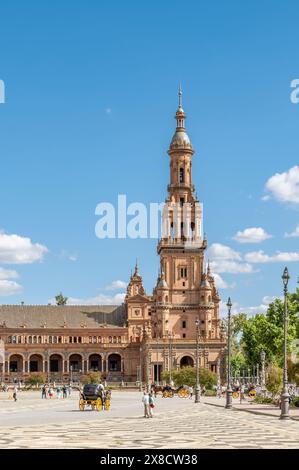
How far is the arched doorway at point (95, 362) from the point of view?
547 feet

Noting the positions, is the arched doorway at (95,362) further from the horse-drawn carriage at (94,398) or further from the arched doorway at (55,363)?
the horse-drawn carriage at (94,398)

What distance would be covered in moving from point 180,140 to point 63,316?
43.4 meters

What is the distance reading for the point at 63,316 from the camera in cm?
17038

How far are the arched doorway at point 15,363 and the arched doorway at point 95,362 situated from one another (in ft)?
43.8

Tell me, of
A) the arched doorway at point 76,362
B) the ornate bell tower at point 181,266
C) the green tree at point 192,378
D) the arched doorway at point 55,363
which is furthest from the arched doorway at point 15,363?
the green tree at point 192,378

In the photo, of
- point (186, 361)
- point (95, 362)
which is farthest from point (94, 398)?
point (95, 362)

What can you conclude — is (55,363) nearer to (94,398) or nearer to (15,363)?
(15,363)

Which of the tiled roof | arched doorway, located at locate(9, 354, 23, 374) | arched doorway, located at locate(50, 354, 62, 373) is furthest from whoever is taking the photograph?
the tiled roof

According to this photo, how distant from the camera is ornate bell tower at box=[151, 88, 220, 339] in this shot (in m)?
146

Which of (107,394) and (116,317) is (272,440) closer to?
(107,394)

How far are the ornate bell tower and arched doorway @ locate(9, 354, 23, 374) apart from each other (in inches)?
1186

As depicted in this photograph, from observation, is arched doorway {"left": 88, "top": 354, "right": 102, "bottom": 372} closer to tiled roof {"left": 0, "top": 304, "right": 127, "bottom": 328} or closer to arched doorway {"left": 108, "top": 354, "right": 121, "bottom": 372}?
arched doorway {"left": 108, "top": 354, "right": 121, "bottom": 372}

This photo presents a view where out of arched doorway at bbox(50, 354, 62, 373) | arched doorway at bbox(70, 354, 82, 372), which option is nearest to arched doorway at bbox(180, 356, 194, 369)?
arched doorway at bbox(70, 354, 82, 372)
